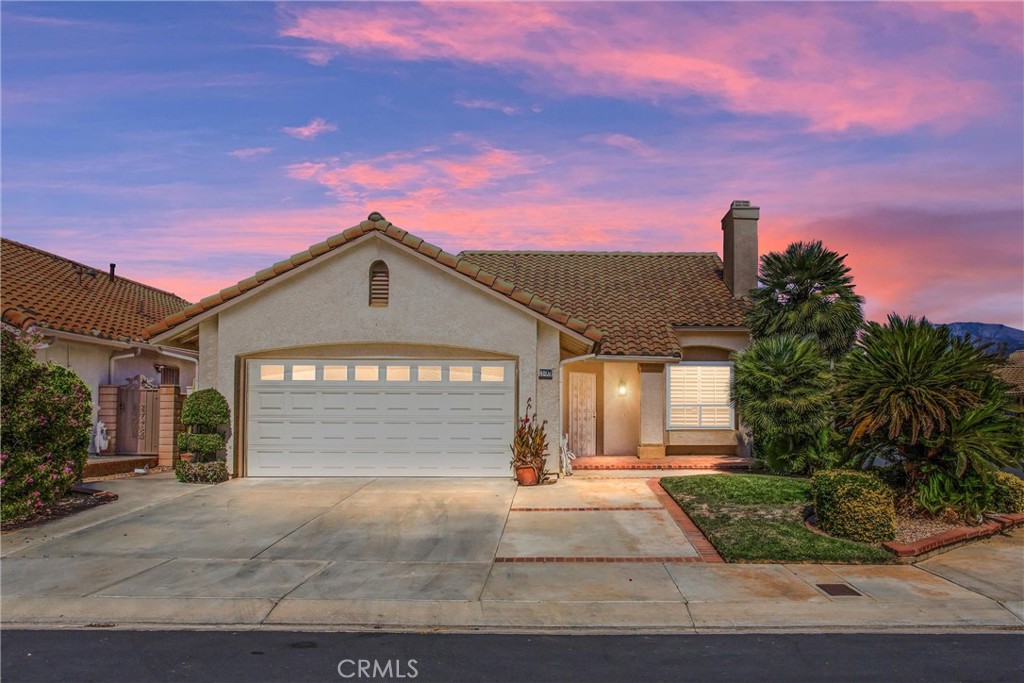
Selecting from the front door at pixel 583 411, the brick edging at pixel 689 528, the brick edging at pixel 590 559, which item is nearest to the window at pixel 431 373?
the front door at pixel 583 411

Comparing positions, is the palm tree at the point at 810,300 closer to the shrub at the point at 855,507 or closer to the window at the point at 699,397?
the window at the point at 699,397

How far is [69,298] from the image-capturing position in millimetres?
19969

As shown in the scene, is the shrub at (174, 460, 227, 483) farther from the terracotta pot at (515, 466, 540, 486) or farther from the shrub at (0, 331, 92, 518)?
the terracotta pot at (515, 466, 540, 486)

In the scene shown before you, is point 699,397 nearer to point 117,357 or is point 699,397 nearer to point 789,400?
point 789,400

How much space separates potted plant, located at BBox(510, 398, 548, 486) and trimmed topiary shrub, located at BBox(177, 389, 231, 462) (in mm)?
6089

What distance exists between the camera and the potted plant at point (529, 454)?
49.8 ft

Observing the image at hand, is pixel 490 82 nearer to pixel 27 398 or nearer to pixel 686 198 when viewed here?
pixel 686 198

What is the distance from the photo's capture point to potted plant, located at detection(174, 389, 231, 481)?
1526 cm

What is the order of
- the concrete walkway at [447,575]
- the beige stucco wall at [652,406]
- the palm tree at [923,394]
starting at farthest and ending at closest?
1. the beige stucco wall at [652,406]
2. the palm tree at [923,394]
3. the concrete walkway at [447,575]

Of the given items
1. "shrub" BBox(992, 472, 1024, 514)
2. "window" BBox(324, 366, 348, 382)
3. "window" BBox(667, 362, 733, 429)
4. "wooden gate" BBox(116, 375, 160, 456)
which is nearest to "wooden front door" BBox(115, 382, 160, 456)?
"wooden gate" BBox(116, 375, 160, 456)

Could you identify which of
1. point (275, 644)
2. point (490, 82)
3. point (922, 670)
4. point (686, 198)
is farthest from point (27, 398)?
point (686, 198)

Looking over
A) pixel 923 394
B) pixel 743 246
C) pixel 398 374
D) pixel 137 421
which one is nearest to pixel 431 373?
pixel 398 374

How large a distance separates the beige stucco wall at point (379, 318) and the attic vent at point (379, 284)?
0.13m

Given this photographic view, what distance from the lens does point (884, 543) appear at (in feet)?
33.1
